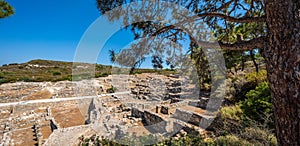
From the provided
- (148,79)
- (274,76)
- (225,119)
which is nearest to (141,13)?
(274,76)

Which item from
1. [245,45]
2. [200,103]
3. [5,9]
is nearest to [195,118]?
[200,103]

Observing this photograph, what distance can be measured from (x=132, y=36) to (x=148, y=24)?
31 centimetres

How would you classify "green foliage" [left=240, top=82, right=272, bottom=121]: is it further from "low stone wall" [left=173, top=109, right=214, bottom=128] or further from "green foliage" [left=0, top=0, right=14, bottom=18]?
"green foliage" [left=0, top=0, right=14, bottom=18]

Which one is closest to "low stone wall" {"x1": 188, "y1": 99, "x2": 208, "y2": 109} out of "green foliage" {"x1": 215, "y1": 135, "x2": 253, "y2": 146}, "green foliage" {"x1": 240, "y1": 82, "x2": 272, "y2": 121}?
"green foliage" {"x1": 240, "y1": 82, "x2": 272, "y2": 121}

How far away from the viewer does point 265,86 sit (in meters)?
5.11

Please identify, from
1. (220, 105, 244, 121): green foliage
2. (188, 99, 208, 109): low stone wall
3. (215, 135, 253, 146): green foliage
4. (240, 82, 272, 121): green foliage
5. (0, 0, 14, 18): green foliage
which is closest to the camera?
(215, 135, 253, 146): green foliage

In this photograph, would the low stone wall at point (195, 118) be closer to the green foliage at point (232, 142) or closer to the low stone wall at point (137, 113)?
the low stone wall at point (137, 113)

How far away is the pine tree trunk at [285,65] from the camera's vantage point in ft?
3.46

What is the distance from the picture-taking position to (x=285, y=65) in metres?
1.09

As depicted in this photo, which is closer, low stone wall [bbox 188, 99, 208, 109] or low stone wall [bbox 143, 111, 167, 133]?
low stone wall [bbox 143, 111, 167, 133]

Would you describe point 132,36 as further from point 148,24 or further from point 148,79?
point 148,79

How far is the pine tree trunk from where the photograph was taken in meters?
1.05

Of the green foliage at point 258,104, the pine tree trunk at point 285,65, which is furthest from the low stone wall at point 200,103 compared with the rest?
the pine tree trunk at point 285,65

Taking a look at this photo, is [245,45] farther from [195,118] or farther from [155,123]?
[155,123]
